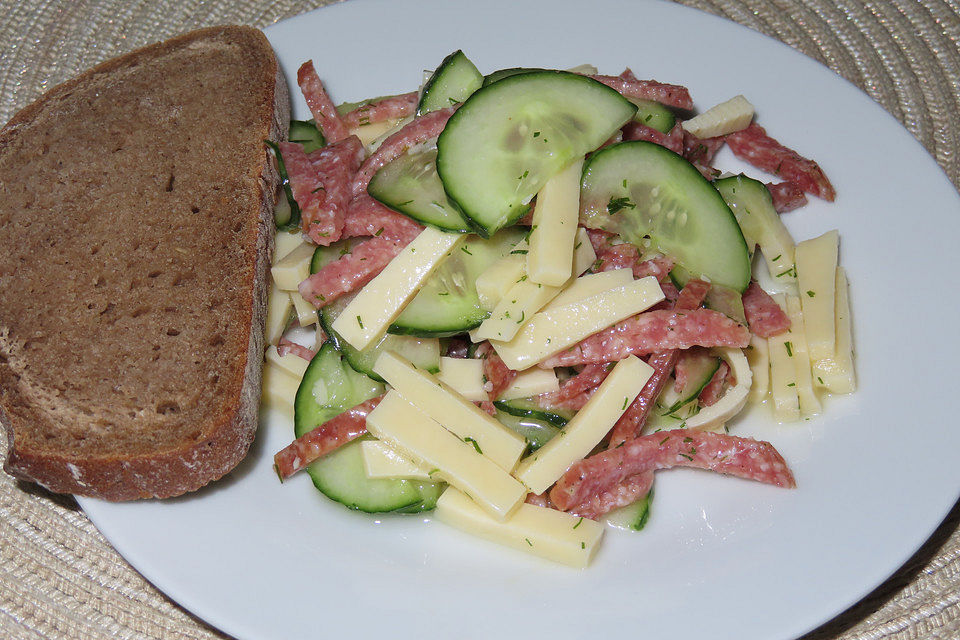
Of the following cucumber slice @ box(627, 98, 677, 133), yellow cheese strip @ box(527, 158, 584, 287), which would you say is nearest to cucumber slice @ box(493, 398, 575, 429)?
yellow cheese strip @ box(527, 158, 584, 287)

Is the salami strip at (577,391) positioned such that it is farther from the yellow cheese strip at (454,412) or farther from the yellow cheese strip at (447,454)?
the yellow cheese strip at (447,454)

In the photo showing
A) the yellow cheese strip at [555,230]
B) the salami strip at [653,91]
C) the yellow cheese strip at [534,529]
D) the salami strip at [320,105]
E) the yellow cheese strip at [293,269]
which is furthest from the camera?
the salami strip at [320,105]

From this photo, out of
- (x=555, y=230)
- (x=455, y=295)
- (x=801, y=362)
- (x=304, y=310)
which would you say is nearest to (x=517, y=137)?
(x=555, y=230)

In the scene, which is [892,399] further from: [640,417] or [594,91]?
[594,91]

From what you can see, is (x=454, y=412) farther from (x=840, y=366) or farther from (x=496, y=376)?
(x=840, y=366)

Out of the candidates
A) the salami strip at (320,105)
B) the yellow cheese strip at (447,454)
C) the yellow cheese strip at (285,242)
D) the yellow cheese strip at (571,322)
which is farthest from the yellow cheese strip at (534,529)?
the salami strip at (320,105)

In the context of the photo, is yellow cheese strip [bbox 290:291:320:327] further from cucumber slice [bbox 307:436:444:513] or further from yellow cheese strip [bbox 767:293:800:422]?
yellow cheese strip [bbox 767:293:800:422]

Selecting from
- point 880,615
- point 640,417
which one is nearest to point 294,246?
point 640,417

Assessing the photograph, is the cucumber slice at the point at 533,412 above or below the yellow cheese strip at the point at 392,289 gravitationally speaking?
below
